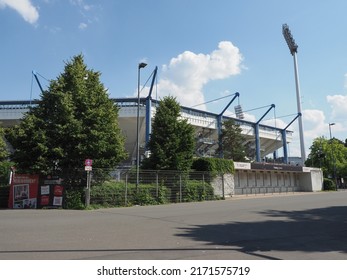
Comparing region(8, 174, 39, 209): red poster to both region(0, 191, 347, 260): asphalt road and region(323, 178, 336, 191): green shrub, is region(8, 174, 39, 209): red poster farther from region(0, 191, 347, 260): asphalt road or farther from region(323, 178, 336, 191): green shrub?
region(323, 178, 336, 191): green shrub

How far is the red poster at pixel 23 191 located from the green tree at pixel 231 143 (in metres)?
40.5

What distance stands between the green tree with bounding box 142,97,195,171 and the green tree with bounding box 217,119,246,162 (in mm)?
29363

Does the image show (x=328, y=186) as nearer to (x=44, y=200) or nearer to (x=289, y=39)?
(x=289, y=39)

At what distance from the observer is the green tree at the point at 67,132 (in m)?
21.5

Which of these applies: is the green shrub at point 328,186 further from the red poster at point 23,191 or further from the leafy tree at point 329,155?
the red poster at point 23,191

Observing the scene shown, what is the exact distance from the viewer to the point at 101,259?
22.6 feet

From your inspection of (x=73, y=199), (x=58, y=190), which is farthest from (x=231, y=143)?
(x=58, y=190)

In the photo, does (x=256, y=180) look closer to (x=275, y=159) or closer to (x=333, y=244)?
(x=333, y=244)

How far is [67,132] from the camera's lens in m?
21.7

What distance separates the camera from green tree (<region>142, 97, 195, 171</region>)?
93.8ft

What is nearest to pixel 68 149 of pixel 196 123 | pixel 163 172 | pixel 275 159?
pixel 163 172

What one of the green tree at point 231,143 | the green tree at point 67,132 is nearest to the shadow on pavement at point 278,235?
the green tree at point 67,132

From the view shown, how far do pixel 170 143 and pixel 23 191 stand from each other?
11.6 m
